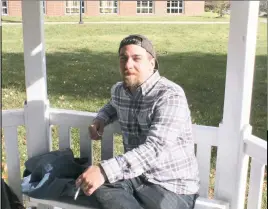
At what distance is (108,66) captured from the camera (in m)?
8.16

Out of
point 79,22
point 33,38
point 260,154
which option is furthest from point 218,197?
point 79,22

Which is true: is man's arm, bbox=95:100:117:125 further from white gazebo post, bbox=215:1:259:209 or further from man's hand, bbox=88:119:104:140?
white gazebo post, bbox=215:1:259:209

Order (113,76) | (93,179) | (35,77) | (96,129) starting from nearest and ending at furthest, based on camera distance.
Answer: (93,179) → (96,129) → (35,77) → (113,76)

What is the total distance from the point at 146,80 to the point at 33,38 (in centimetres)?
79

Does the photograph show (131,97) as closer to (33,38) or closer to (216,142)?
(216,142)

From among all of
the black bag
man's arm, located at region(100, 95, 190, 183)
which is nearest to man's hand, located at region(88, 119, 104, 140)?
man's arm, located at region(100, 95, 190, 183)

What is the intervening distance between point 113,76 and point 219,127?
5240 millimetres

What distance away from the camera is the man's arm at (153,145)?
1.97 meters

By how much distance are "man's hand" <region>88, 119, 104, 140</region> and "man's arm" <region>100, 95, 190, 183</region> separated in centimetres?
50

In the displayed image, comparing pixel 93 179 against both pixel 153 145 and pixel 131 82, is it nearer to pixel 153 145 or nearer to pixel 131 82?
pixel 153 145

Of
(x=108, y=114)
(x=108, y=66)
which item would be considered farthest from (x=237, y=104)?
(x=108, y=66)

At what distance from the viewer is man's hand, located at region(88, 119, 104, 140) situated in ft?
8.09

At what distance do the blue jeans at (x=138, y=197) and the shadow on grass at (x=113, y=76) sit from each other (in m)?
2.64

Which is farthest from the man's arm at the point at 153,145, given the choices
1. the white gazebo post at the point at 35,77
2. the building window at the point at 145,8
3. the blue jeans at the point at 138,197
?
the building window at the point at 145,8
